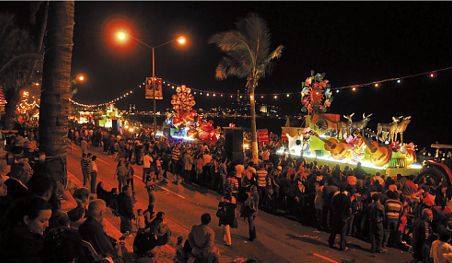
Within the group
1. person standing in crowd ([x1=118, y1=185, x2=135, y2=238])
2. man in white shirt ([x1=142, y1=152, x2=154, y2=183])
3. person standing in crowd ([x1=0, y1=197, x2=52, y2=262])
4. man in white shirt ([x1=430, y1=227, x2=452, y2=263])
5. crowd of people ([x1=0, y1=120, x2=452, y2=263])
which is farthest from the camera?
man in white shirt ([x1=142, y1=152, x2=154, y2=183])

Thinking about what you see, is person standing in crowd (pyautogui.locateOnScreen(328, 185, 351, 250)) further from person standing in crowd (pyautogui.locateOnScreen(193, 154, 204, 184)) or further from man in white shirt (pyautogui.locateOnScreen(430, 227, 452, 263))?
person standing in crowd (pyautogui.locateOnScreen(193, 154, 204, 184))

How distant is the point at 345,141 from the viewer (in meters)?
22.1

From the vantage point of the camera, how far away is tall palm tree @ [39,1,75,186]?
6160mm

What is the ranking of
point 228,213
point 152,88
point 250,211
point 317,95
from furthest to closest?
point 317,95, point 152,88, point 250,211, point 228,213

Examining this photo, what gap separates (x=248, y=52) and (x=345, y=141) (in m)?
7.60

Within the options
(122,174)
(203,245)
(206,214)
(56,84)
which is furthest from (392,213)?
(122,174)

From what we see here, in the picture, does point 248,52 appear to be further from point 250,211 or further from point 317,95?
point 250,211

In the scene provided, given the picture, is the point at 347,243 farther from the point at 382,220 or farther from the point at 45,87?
the point at 45,87

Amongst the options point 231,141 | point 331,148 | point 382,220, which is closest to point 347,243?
point 382,220

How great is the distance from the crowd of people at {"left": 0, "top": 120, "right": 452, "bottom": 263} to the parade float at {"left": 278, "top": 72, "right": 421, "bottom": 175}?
4.26m

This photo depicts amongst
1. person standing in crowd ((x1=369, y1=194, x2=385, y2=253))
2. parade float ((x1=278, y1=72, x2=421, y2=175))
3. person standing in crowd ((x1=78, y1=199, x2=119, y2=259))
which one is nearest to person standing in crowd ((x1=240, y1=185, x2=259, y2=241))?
person standing in crowd ((x1=369, y1=194, x2=385, y2=253))

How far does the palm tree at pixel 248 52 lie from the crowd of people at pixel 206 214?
247 inches

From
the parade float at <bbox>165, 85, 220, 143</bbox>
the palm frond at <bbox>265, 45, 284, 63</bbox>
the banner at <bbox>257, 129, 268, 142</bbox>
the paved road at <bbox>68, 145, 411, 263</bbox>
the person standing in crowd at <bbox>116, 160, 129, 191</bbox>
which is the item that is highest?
the palm frond at <bbox>265, 45, 284, 63</bbox>

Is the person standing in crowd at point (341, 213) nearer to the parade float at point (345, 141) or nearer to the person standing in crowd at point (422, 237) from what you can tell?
the person standing in crowd at point (422, 237)
